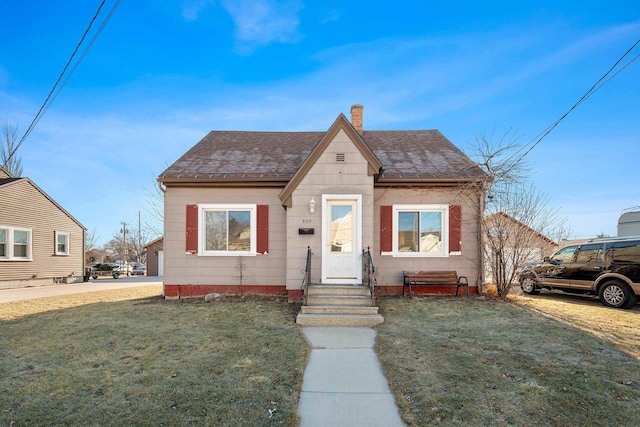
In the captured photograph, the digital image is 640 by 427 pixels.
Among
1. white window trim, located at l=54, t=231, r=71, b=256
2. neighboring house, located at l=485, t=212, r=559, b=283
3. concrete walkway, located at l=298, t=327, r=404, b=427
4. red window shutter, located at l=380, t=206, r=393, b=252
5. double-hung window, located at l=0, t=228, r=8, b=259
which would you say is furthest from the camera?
white window trim, located at l=54, t=231, r=71, b=256

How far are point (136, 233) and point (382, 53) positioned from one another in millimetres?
51941

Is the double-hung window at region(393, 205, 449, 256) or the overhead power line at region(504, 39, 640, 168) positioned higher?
the overhead power line at region(504, 39, 640, 168)

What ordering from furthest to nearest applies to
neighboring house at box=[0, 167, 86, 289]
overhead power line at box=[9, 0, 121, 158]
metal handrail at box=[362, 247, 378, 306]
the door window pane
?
neighboring house at box=[0, 167, 86, 289]
the door window pane
metal handrail at box=[362, 247, 378, 306]
overhead power line at box=[9, 0, 121, 158]

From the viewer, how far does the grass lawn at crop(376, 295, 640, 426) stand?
3586 millimetres

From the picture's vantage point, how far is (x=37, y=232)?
18.6 m

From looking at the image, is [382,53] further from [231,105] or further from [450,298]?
[450,298]

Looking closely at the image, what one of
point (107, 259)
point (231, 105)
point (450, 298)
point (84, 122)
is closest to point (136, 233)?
point (107, 259)

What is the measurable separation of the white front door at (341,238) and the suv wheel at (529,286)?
680cm

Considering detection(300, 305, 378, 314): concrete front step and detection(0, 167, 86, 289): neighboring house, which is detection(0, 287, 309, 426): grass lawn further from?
detection(0, 167, 86, 289): neighboring house

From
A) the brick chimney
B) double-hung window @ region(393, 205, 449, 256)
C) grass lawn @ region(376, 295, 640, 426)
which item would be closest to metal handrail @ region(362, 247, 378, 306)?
grass lawn @ region(376, 295, 640, 426)

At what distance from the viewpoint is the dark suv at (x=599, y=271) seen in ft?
29.7

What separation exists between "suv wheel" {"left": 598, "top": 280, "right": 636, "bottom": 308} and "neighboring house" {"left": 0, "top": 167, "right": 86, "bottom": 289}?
24329 mm

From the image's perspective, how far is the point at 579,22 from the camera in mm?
10656

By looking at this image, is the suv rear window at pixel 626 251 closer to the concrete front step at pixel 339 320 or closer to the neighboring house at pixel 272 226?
the neighboring house at pixel 272 226
